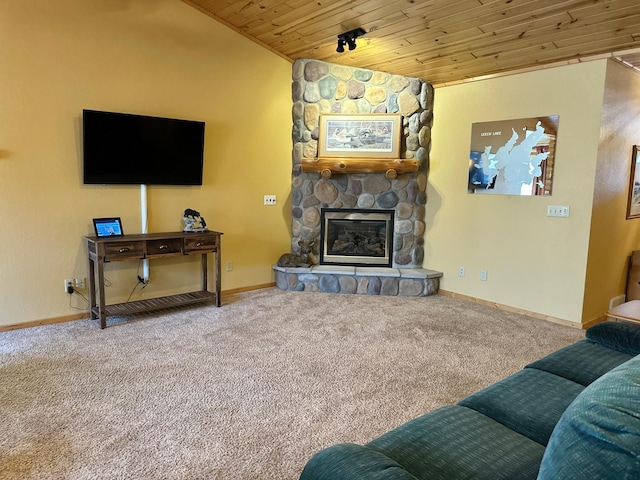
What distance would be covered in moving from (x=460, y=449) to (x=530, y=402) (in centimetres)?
50

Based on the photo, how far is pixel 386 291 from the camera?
16.2 feet

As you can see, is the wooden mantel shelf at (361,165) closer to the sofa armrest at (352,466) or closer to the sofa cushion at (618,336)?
the sofa cushion at (618,336)

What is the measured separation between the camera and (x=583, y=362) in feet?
6.55

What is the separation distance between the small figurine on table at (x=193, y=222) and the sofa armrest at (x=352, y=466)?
3.37 meters

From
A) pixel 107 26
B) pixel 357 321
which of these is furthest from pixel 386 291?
pixel 107 26

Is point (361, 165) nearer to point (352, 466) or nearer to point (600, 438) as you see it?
point (352, 466)

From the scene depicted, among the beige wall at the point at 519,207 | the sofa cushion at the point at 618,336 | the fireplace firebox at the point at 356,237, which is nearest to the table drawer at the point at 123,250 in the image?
the fireplace firebox at the point at 356,237

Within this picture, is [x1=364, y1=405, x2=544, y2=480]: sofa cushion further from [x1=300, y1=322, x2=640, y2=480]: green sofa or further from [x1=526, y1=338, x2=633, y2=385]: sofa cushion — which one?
[x1=526, y1=338, x2=633, y2=385]: sofa cushion

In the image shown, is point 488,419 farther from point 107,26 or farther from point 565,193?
point 107,26

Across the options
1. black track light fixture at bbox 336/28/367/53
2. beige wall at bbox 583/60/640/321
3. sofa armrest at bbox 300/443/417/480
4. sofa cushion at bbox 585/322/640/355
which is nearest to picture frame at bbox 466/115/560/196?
beige wall at bbox 583/60/640/321

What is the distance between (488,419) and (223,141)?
3.91 metres

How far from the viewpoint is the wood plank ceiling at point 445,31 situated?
312 cm

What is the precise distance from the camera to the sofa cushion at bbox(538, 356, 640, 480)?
74cm

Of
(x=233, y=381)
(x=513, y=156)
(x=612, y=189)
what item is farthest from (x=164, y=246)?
(x=612, y=189)
